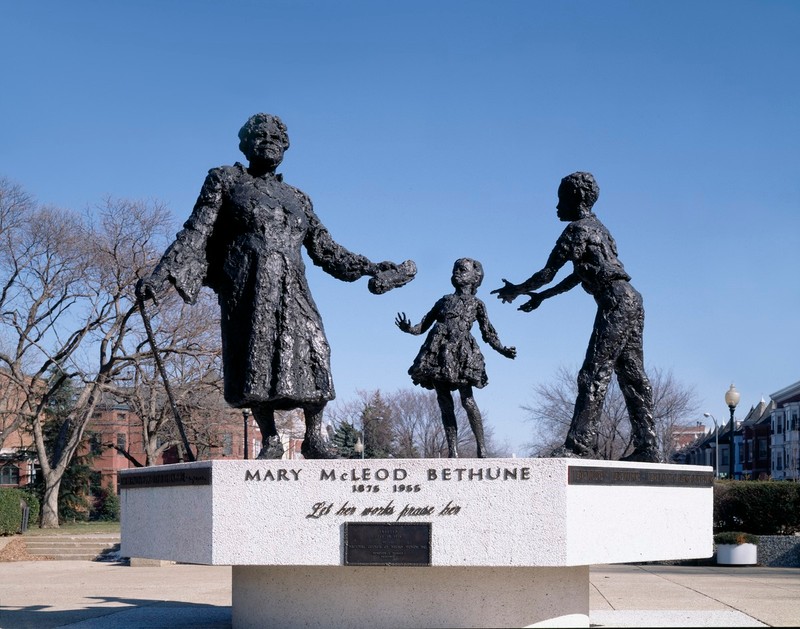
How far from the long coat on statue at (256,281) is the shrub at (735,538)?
48.0 ft

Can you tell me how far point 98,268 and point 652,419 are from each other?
90.0 ft

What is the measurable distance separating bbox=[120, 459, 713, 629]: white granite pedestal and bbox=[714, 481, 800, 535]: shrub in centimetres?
1568

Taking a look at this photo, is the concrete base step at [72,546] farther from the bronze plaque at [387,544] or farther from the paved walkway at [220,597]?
the bronze plaque at [387,544]

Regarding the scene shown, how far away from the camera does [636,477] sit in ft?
25.8

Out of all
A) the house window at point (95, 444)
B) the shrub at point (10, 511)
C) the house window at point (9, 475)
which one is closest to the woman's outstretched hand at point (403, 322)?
the shrub at point (10, 511)

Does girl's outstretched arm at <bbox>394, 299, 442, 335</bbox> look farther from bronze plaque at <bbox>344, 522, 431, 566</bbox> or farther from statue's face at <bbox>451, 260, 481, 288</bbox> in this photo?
bronze plaque at <bbox>344, 522, 431, 566</bbox>

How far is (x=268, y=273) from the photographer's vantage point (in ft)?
26.8

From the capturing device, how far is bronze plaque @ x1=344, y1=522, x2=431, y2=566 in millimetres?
7113

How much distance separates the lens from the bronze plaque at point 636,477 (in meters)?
7.23

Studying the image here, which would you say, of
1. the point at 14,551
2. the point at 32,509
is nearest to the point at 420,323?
the point at 14,551

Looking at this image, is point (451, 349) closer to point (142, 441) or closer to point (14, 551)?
point (14, 551)

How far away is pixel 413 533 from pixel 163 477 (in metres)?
2.09

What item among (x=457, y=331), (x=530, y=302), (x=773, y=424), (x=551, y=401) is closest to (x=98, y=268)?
(x=551, y=401)

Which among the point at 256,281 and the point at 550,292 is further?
the point at 550,292
